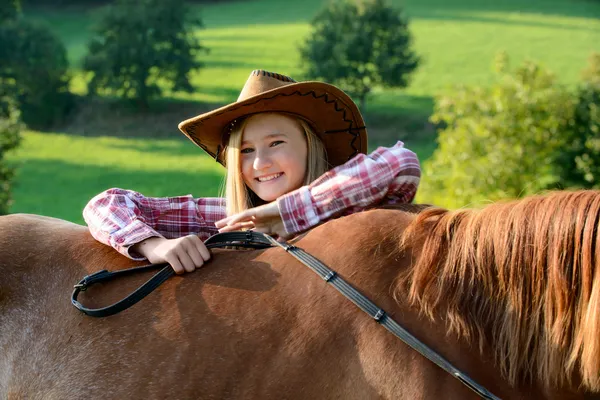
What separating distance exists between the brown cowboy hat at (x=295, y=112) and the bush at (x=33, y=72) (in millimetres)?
27659

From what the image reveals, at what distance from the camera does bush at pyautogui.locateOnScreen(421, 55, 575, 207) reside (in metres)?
9.16

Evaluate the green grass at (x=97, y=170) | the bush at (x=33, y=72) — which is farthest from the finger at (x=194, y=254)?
the bush at (x=33, y=72)

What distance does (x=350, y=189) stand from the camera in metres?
2.43

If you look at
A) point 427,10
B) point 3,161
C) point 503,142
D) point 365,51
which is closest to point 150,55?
point 365,51

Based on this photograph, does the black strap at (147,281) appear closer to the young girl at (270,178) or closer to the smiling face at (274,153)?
the young girl at (270,178)

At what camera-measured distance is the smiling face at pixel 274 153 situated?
273cm

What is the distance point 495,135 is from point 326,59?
753 inches

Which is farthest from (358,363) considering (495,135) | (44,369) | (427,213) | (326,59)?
(326,59)

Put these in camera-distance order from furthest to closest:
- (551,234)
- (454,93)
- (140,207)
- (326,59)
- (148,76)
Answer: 1. (148,76)
2. (326,59)
3. (454,93)
4. (140,207)
5. (551,234)

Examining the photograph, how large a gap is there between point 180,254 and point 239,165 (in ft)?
1.78

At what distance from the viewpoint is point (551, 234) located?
207 cm

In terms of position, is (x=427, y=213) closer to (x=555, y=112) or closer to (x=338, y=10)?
(x=555, y=112)

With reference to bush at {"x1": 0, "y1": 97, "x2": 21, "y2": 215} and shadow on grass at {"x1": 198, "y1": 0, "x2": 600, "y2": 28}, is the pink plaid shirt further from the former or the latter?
shadow on grass at {"x1": 198, "y1": 0, "x2": 600, "y2": 28}

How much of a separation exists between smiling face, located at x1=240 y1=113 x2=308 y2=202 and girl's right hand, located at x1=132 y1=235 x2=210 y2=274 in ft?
1.44
